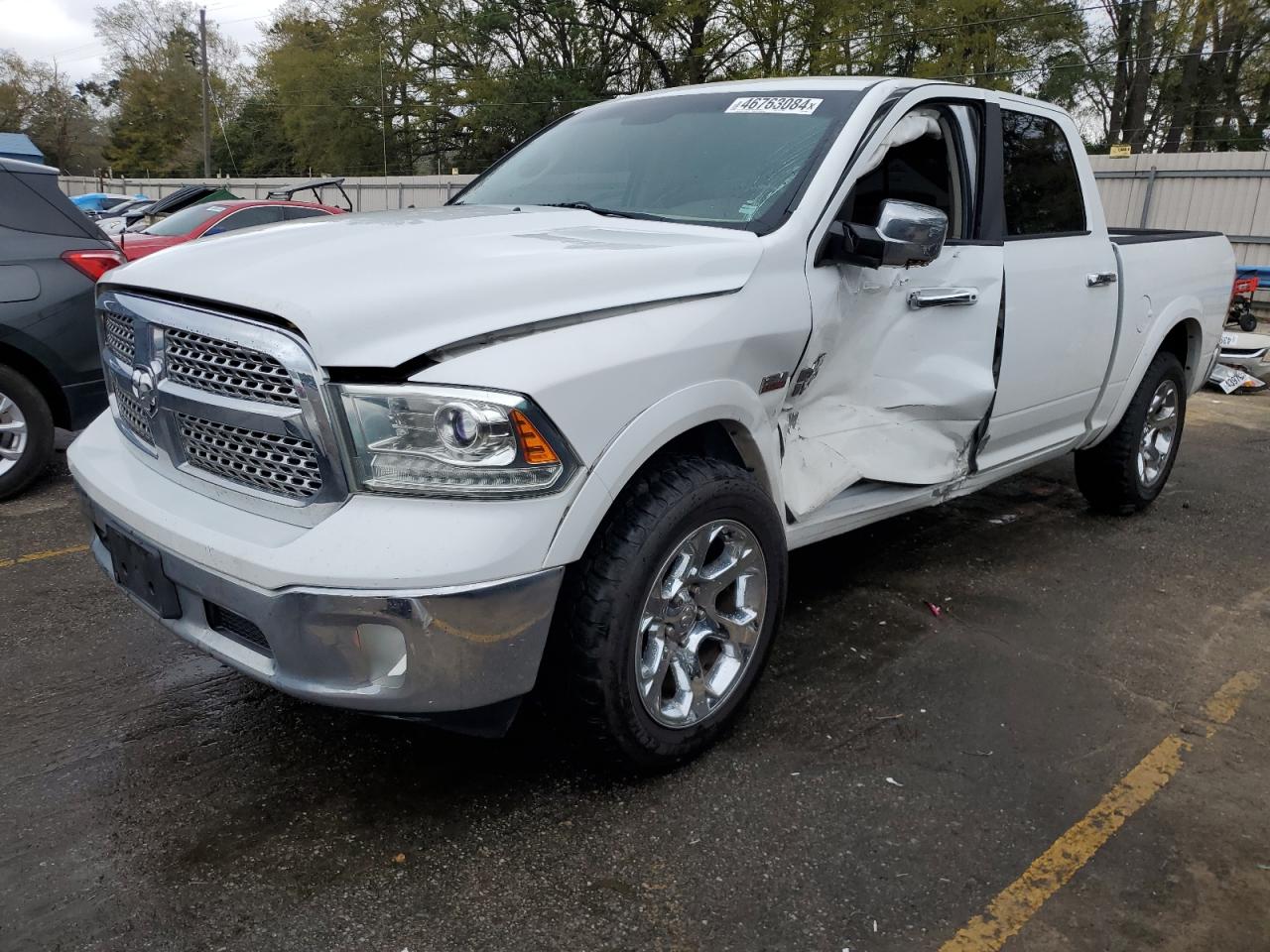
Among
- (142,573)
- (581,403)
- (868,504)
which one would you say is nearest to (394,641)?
(581,403)

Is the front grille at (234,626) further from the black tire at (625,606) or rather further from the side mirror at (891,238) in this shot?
the side mirror at (891,238)

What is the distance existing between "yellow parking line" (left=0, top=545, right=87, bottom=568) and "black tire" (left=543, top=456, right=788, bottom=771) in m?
2.97

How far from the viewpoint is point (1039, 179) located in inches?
168

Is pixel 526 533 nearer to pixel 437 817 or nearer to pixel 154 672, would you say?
pixel 437 817

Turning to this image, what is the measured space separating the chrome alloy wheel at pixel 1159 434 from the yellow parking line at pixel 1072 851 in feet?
7.55

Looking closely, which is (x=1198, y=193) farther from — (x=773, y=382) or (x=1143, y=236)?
(x=773, y=382)

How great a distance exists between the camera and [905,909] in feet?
7.67

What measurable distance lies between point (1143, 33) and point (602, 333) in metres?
33.4

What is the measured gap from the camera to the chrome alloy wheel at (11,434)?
507 cm

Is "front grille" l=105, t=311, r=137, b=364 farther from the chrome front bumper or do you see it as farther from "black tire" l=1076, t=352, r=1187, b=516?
"black tire" l=1076, t=352, r=1187, b=516

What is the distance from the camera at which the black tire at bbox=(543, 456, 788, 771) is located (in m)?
A: 2.41

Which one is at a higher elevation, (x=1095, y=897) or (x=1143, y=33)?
(x=1143, y=33)

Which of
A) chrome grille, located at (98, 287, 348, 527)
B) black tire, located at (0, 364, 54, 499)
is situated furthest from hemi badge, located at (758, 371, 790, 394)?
black tire, located at (0, 364, 54, 499)

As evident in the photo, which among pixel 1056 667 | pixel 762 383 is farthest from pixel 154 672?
pixel 1056 667
